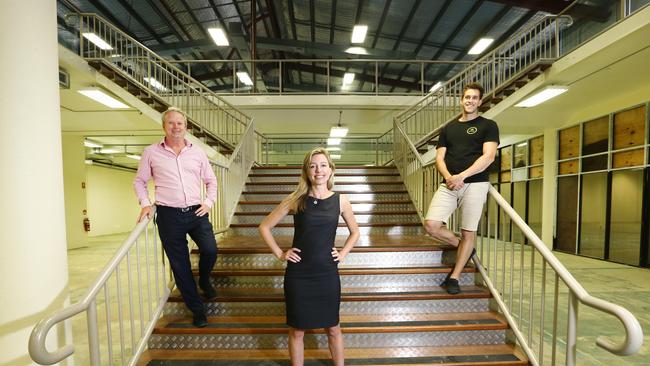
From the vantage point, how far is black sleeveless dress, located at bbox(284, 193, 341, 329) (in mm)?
1756

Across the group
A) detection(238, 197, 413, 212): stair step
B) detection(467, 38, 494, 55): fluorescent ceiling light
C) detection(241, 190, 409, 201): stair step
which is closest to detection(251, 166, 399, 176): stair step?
detection(241, 190, 409, 201): stair step

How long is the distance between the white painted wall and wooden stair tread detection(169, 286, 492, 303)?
12827 mm

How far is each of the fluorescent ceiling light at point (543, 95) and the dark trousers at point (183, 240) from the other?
5994mm

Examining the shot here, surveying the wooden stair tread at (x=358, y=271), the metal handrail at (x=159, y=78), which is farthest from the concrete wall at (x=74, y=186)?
the wooden stair tread at (x=358, y=271)

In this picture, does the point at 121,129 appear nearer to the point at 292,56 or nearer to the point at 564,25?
the point at 292,56

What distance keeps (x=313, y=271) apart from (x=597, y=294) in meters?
4.70

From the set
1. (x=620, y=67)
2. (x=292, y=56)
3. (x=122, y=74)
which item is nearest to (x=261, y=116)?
(x=122, y=74)

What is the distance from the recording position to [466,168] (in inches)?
99.3

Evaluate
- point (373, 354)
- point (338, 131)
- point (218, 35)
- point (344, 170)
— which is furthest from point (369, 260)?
point (218, 35)

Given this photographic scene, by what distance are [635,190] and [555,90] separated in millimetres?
2596

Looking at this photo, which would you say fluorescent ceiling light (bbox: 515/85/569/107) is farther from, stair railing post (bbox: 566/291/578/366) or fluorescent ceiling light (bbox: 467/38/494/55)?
stair railing post (bbox: 566/291/578/366)

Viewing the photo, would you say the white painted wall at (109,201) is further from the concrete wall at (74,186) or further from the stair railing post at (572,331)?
the stair railing post at (572,331)

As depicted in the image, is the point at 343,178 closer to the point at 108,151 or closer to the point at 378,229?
the point at 378,229

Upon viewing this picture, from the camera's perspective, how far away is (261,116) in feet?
28.5
